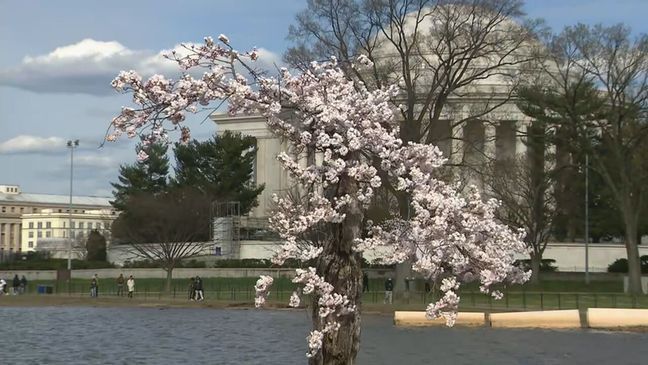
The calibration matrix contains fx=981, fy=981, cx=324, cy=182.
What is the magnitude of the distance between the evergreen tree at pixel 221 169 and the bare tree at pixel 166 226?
16.1 ft

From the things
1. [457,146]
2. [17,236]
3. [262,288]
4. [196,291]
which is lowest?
[196,291]

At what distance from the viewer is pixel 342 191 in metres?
9.23

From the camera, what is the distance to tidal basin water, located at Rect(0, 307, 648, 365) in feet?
86.2

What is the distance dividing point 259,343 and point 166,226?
4630 centimetres

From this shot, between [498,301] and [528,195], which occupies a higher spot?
[528,195]

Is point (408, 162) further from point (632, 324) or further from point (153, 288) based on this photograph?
point (153, 288)

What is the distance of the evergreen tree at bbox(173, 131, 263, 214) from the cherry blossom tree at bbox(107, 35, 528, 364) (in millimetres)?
80518

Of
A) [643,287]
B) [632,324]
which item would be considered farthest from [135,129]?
[643,287]

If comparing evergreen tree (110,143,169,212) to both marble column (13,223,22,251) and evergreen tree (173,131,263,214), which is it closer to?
evergreen tree (173,131,263,214)

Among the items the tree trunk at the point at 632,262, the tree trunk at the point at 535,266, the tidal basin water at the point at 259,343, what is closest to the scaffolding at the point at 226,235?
the tree trunk at the point at 535,266

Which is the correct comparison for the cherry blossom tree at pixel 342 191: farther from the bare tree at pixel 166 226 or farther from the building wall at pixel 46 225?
the building wall at pixel 46 225

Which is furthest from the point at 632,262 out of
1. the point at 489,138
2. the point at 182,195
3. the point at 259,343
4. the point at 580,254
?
the point at 182,195

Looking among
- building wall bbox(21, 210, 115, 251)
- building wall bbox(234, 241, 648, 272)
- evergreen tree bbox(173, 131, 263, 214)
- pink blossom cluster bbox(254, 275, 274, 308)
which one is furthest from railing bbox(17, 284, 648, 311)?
building wall bbox(21, 210, 115, 251)

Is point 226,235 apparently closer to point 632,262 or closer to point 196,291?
point 196,291
